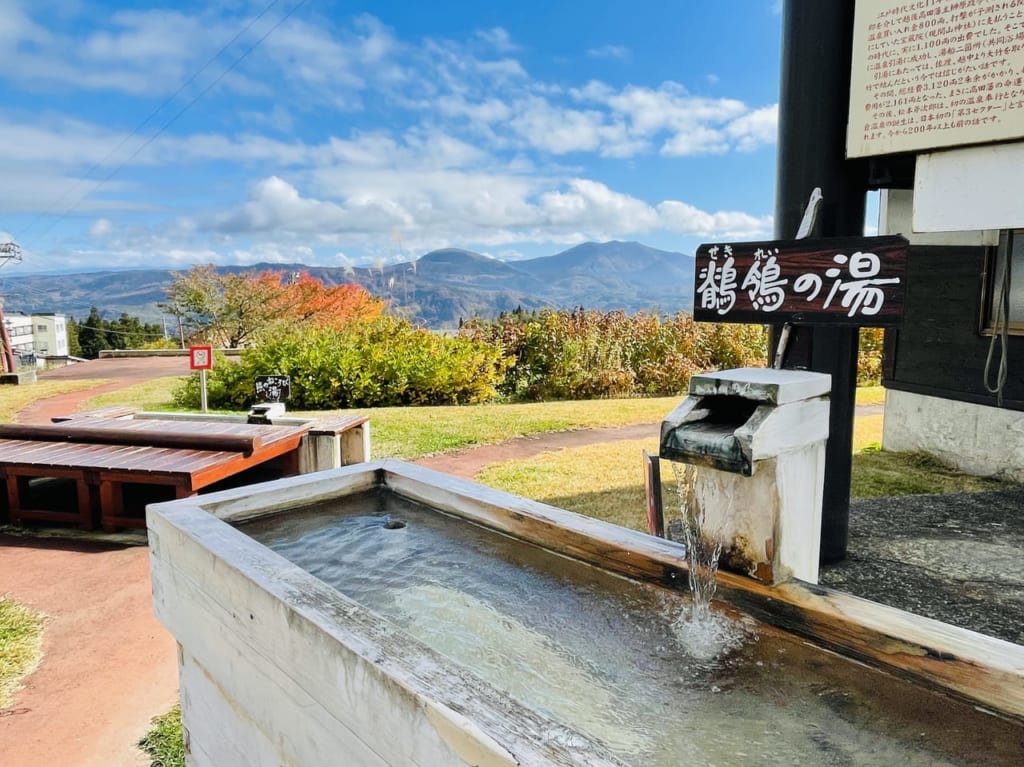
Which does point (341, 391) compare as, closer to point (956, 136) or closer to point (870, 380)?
point (956, 136)

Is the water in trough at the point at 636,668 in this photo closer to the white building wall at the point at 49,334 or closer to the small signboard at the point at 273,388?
the small signboard at the point at 273,388

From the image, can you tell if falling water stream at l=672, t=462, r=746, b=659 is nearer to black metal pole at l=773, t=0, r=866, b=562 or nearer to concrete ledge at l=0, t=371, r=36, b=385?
black metal pole at l=773, t=0, r=866, b=562

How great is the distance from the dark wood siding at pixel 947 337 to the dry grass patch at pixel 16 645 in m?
6.50

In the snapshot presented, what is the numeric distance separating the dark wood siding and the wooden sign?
12.9ft

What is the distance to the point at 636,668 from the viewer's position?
1906 mm

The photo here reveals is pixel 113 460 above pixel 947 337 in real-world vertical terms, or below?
below

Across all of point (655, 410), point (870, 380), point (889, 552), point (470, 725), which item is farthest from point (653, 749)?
point (870, 380)

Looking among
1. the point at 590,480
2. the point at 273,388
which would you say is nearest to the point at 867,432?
the point at 590,480

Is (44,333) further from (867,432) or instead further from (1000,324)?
(1000,324)

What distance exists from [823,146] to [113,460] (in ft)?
17.2

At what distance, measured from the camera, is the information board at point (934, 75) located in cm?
306

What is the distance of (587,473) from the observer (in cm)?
652

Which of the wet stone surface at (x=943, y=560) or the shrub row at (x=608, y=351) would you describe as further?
the shrub row at (x=608, y=351)

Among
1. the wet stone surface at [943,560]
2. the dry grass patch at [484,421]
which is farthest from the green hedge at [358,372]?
the wet stone surface at [943,560]
